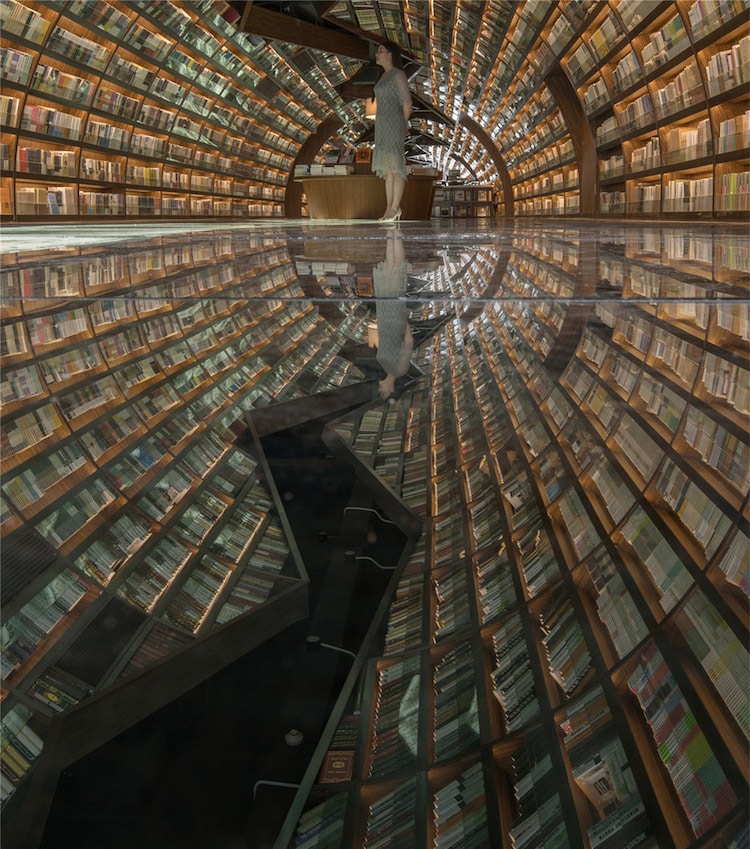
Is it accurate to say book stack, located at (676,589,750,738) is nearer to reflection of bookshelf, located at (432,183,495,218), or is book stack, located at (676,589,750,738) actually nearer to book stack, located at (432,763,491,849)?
book stack, located at (432,763,491,849)

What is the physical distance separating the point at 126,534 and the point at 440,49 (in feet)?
49.2

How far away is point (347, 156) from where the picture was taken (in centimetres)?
1647

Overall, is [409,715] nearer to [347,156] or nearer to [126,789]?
[126,789]

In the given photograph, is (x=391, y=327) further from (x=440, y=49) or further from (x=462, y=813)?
(x=440, y=49)

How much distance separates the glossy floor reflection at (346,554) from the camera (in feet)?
1.20

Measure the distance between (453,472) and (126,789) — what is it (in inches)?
11.4

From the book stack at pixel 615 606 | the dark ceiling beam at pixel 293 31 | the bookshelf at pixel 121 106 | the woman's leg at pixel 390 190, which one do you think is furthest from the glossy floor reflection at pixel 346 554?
the dark ceiling beam at pixel 293 31

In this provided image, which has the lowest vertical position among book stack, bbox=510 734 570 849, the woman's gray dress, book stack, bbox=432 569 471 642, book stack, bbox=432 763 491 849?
book stack, bbox=432 763 491 849

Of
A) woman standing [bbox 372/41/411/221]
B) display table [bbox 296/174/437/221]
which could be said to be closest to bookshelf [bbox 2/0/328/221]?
display table [bbox 296/174/437/221]

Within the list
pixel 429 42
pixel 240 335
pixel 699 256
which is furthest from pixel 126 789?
pixel 429 42

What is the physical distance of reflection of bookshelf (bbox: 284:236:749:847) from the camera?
31 centimetres

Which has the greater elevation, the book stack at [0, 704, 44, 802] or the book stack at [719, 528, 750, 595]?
the book stack at [719, 528, 750, 595]

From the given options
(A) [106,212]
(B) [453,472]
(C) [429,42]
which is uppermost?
(C) [429,42]

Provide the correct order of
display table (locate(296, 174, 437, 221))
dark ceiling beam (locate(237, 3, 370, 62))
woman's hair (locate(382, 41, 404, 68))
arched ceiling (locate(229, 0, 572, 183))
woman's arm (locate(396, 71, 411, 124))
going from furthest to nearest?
woman's hair (locate(382, 41, 404, 68)), display table (locate(296, 174, 437, 221)), dark ceiling beam (locate(237, 3, 370, 62)), arched ceiling (locate(229, 0, 572, 183)), woman's arm (locate(396, 71, 411, 124))
